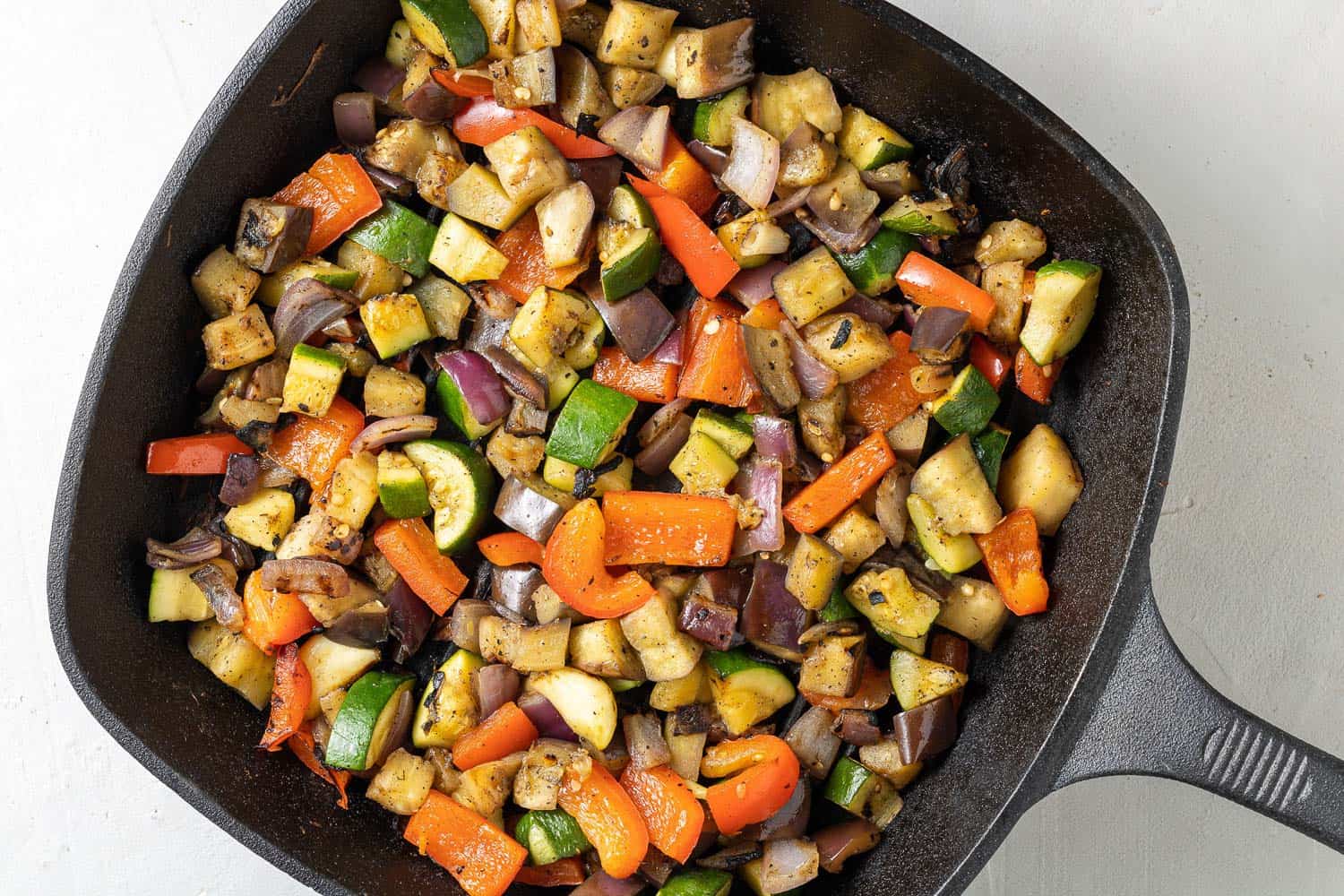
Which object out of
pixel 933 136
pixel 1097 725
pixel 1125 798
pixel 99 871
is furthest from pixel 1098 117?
pixel 99 871

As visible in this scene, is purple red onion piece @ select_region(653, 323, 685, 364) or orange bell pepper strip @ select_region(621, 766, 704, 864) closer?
orange bell pepper strip @ select_region(621, 766, 704, 864)

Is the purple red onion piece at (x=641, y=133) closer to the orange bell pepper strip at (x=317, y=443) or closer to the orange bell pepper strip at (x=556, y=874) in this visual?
the orange bell pepper strip at (x=317, y=443)

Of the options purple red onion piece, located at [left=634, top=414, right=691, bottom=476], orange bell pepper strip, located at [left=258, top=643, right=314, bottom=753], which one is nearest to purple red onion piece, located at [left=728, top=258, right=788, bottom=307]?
purple red onion piece, located at [left=634, top=414, right=691, bottom=476]

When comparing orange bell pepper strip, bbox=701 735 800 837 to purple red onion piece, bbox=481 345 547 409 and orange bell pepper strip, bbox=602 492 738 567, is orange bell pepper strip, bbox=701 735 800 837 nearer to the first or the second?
orange bell pepper strip, bbox=602 492 738 567

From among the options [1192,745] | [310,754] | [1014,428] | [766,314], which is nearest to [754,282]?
[766,314]

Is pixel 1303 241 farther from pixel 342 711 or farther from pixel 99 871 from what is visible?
pixel 99 871

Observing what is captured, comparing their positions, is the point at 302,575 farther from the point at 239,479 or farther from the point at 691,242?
the point at 691,242

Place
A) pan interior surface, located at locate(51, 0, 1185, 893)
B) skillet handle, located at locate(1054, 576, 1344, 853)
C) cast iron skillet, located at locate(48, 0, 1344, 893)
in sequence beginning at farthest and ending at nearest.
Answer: pan interior surface, located at locate(51, 0, 1185, 893) → cast iron skillet, located at locate(48, 0, 1344, 893) → skillet handle, located at locate(1054, 576, 1344, 853)
